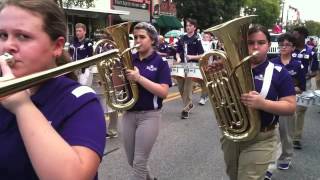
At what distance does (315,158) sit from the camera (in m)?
6.57

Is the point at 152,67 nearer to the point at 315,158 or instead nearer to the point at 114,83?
the point at 114,83

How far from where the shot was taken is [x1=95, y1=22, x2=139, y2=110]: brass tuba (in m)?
4.64

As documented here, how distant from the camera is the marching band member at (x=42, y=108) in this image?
1473 mm

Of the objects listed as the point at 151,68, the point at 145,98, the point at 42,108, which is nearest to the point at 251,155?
the point at 145,98

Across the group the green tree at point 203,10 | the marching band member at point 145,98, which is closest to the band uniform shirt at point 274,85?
the marching band member at point 145,98

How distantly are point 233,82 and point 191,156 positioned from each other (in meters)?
3.04

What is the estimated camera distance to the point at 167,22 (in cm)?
4406

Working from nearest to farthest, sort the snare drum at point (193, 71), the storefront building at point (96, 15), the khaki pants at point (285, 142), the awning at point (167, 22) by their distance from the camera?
the khaki pants at point (285, 142) < the snare drum at point (193, 71) < the storefront building at point (96, 15) < the awning at point (167, 22)

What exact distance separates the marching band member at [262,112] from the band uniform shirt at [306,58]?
12.2ft

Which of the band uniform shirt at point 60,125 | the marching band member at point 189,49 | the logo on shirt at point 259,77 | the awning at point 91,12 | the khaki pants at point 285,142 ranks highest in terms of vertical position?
the awning at point 91,12

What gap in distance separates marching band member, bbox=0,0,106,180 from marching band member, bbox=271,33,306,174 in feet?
15.1

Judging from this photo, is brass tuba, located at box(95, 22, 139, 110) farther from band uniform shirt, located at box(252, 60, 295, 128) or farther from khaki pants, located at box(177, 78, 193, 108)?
khaki pants, located at box(177, 78, 193, 108)

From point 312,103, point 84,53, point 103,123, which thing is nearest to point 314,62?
point 312,103

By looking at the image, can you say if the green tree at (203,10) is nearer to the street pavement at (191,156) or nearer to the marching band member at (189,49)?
the marching band member at (189,49)
